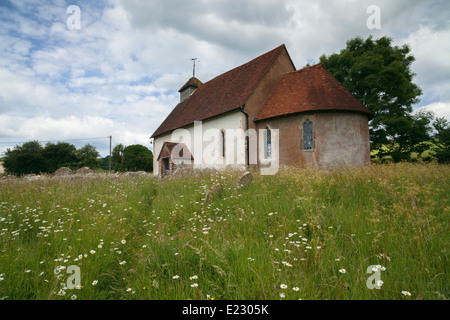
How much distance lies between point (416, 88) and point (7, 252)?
28766 millimetres

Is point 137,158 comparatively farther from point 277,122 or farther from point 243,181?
point 243,181

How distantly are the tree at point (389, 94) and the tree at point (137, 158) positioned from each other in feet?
147

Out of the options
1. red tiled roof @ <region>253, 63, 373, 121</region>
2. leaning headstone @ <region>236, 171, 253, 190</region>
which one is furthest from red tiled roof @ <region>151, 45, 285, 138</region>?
leaning headstone @ <region>236, 171, 253, 190</region>

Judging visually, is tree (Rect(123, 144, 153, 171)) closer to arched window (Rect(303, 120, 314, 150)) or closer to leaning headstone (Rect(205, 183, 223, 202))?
arched window (Rect(303, 120, 314, 150))

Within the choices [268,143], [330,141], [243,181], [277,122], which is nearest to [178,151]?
[268,143]

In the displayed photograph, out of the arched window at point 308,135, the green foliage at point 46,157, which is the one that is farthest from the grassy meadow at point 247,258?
the green foliage at point 46,157

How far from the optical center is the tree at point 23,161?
3691 centimetres

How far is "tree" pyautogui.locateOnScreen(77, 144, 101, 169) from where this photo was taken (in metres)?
43.9

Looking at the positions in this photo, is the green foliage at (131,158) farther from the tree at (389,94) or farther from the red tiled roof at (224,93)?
the tree at (389,94)

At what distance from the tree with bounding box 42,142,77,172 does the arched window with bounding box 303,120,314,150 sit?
1717 inches

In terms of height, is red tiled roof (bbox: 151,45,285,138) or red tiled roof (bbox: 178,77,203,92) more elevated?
red tiled roof (bbox: 178,77,203,92)

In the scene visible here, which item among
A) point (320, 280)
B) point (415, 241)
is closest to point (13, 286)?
point (320, 280)

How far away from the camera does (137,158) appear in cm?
5322

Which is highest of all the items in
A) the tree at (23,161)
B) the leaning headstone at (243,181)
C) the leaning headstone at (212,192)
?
the tree at (23,161)
